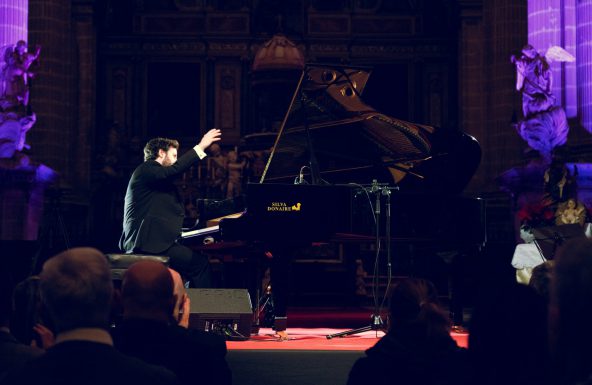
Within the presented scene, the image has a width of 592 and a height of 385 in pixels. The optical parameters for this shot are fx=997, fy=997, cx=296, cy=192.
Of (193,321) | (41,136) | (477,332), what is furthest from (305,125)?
(41,136)

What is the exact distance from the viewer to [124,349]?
327 cm

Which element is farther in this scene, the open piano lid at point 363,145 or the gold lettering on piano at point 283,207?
the open piano lid at point 363,145

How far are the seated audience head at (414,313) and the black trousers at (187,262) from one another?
419cm

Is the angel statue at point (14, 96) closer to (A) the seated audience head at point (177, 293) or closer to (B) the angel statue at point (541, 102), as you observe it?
(B) the angel statue at point (541, 102)

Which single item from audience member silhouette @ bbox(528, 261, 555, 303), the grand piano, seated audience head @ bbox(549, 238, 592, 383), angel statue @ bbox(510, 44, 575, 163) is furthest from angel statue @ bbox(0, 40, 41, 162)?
seated audience head @ bbox(549, 238, 592, 383)

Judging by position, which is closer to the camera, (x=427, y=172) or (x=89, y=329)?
(x=89, y=329)

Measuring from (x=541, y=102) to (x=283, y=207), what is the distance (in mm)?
6365

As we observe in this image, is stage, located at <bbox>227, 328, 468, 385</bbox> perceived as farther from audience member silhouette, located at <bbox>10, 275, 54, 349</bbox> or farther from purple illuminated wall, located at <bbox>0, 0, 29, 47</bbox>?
purple illuminated wall, located at <bbox>0, 0, 29, 47</bbox>

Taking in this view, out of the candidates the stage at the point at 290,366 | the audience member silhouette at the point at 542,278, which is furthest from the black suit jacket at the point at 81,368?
the stage at the point at 290,366

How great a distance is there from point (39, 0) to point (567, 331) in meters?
14.6

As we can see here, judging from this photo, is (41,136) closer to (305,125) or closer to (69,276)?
(305,125)

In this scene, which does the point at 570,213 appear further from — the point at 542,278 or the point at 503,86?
the point at 503,86

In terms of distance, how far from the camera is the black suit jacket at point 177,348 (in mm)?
3234

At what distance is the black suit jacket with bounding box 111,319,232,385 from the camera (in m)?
3.23
